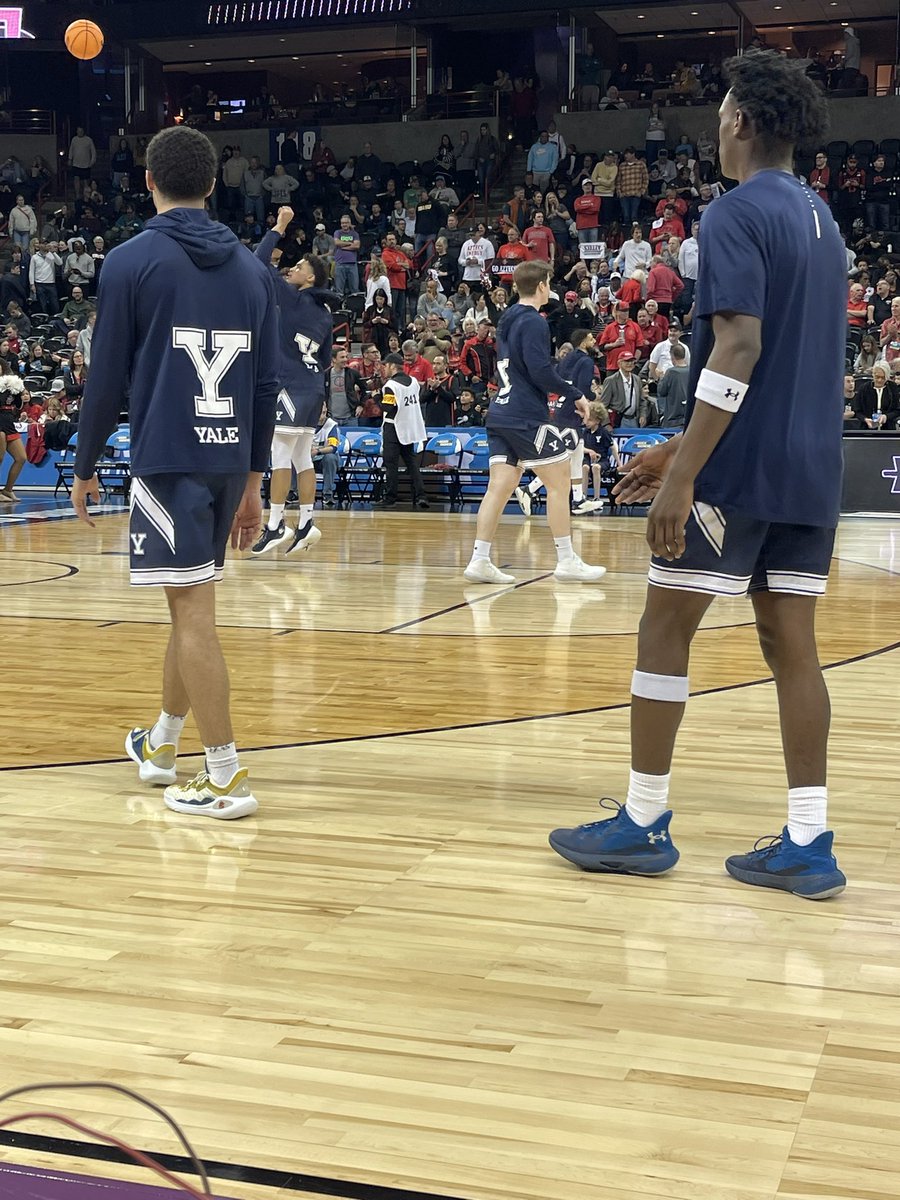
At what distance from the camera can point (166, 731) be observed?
424 cm

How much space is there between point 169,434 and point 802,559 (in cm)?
167

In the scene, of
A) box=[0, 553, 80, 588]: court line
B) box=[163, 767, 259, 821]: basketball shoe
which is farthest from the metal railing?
box=[163, 767, 259, 821]: basketball shoe

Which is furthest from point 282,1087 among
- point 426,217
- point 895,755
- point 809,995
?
point 426,217

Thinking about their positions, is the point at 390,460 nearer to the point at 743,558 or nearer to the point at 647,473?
the point at 647,473

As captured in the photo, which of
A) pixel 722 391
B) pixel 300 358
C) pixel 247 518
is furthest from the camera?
pixel 300 358

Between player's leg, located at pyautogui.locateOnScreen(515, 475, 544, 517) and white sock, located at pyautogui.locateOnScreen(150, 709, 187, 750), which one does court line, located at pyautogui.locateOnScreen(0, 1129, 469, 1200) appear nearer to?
white sock, located at pyautogui.locateOnScreen(150, 709, 187, 750)

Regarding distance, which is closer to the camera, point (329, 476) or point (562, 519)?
point (562, 519)

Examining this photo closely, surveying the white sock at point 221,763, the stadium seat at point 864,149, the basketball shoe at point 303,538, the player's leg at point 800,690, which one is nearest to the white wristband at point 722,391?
the player's leg at point 800,690

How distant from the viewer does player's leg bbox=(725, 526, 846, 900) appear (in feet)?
10.7

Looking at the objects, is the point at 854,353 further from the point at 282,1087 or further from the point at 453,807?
the point at 282,1087

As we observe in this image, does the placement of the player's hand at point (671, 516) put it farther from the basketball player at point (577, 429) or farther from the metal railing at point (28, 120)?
the metal railing at point (28, 120)

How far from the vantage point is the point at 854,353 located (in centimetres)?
1716

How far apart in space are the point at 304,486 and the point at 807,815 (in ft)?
24.4

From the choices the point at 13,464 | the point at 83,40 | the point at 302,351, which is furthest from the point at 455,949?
the point at 83,40
